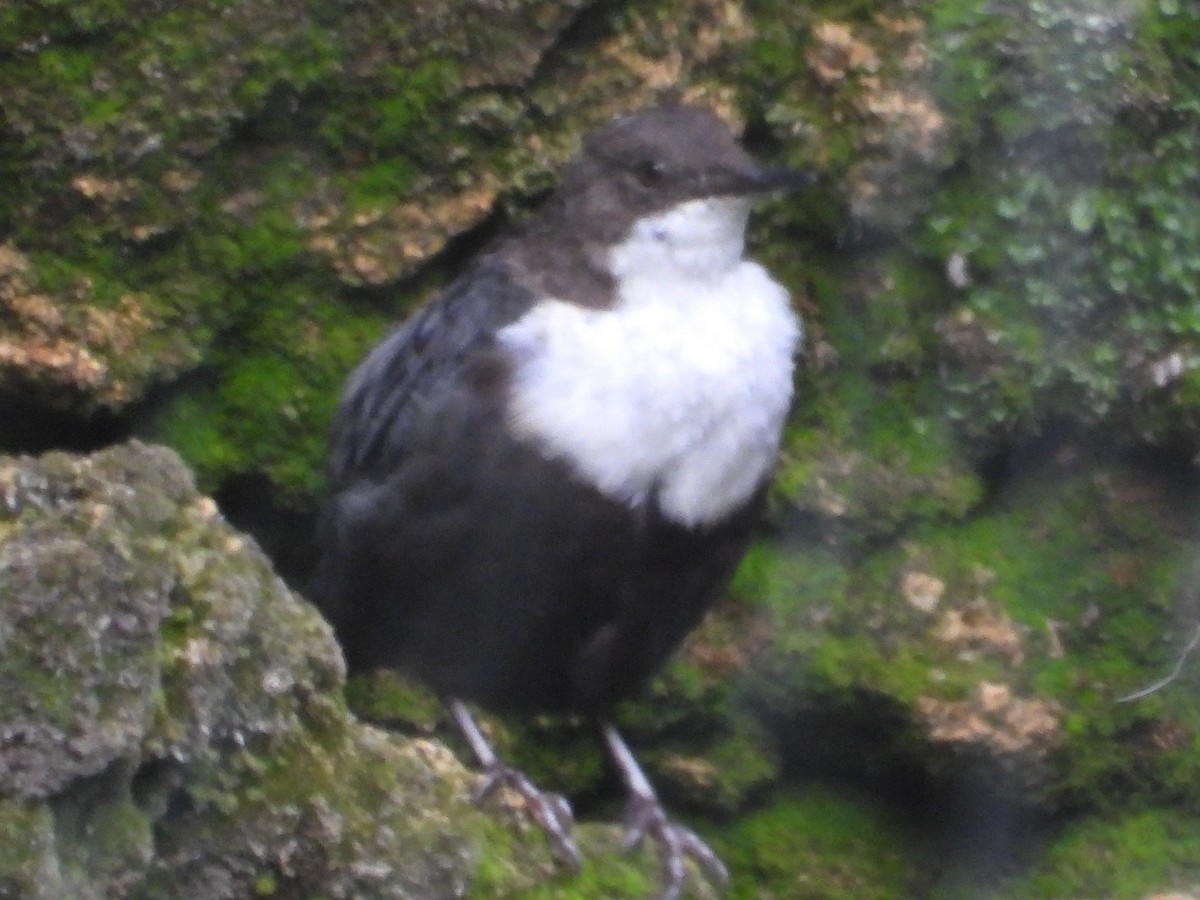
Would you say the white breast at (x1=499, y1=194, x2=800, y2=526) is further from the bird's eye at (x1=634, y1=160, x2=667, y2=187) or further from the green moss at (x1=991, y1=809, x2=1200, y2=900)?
the green moss at (x1=991, y1=809, x2=1200, y2=900)

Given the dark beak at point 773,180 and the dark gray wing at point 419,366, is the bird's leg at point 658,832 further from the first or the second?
the dark beak at point 773,180

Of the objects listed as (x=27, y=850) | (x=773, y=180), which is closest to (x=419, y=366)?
(x=773, y=180)

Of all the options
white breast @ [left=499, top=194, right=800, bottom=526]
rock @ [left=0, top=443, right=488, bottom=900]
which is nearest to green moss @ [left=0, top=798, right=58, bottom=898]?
rock @ [left=0, top=443, right=488, bottom=900]

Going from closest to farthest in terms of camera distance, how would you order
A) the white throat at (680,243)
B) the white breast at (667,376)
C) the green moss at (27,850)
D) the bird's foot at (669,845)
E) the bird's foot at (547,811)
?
the green moss at (27,850) → the bird's foot at (547,811) → the bird's foot at (669,845) → the white breast at (667,376) → the white throat at (680,243)

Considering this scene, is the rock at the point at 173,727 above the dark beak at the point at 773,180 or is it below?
below

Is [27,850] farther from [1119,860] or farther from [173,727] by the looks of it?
[1119,860]

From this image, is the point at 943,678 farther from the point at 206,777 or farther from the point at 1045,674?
the point at 206,777

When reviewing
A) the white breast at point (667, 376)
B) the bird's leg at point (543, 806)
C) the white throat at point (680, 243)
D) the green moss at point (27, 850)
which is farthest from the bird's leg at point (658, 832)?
the green moss at point (27, 850)

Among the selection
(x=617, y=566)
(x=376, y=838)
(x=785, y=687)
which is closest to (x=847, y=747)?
(x=785, y=687)
